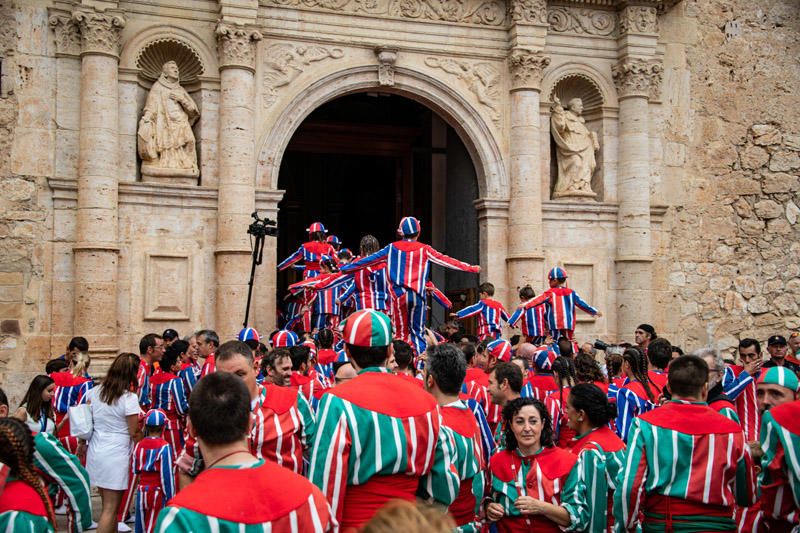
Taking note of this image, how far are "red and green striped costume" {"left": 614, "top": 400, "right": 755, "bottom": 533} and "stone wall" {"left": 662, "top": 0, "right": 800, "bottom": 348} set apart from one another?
39.5 ft

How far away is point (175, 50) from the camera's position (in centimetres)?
1369

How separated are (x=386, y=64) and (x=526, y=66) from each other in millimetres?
2466

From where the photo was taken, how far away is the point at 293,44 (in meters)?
14.0

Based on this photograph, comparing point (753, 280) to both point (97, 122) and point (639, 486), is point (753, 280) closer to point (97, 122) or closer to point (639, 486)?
point (97, 122)

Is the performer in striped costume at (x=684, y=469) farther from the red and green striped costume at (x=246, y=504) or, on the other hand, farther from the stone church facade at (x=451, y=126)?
the stone church facade at (x=451, y=126)

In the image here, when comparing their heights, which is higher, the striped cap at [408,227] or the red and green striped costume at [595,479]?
the striped cap at [408,227]

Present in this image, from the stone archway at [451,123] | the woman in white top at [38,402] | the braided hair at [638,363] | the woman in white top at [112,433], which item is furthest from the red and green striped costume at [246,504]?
the stone archway at [451,123]

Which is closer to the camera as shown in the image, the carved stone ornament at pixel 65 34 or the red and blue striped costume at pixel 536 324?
the red and blue striped costume at pixel 536 324

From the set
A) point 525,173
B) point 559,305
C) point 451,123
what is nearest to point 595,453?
point 559,305

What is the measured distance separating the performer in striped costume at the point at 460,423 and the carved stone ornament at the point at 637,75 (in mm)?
12302

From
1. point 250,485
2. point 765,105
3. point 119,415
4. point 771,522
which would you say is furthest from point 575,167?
point 250,485

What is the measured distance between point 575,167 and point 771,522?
11.8 m

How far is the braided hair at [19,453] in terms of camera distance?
3514 millimetres

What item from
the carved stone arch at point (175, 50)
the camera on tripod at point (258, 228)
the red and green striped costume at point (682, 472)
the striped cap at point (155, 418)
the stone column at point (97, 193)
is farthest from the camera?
the carved stone arch at point (175, 50)
